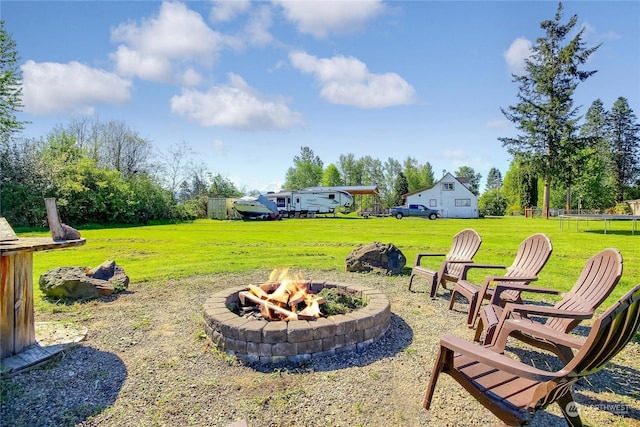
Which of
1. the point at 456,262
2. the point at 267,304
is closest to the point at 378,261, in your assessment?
the point at 456,262

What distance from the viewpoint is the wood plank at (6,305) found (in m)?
2.99

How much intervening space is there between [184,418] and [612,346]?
257cm

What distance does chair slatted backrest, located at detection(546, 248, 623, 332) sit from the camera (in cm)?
302

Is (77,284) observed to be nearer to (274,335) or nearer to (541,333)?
(274,335)

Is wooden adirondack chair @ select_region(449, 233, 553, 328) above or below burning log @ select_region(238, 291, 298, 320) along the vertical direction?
above

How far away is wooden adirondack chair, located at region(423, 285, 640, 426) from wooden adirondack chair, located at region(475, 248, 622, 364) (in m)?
0.61

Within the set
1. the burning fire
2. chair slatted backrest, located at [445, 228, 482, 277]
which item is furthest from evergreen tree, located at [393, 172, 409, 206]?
the burning fire

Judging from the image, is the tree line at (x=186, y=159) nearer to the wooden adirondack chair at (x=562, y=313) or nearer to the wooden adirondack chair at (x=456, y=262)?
the wooden adirondack chair at (x=456, y=262)

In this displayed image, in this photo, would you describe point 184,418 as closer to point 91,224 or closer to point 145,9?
point 145,9

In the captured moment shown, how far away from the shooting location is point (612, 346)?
1.79 m

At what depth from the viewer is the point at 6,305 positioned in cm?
301

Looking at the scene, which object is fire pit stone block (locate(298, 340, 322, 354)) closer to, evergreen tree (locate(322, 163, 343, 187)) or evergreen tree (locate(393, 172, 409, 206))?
evergreen tree (locate(393, 172, 409, 206))

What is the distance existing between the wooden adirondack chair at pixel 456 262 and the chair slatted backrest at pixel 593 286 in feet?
5.76

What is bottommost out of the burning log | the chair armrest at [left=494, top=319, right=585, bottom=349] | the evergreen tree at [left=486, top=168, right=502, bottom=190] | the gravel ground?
the gravel ground
